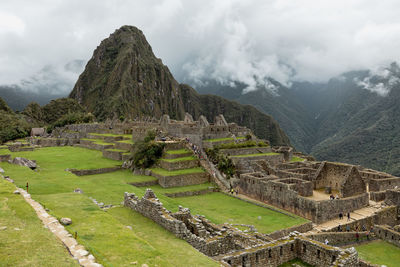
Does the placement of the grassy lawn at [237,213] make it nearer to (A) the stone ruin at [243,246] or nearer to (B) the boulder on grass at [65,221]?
(A) the stone ruin at [243,246]

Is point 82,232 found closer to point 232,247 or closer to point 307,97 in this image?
point 232,247

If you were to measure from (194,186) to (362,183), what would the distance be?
1406 centimetres

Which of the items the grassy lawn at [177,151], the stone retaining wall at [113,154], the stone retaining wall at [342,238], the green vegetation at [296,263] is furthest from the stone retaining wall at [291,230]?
the stone retaining wall at [113,154]

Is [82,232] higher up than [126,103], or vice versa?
[126,103]

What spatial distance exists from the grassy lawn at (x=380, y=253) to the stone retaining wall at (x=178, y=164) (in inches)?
690

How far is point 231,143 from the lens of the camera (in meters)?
34.5

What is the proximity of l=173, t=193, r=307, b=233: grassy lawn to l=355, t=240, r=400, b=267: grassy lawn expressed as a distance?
3.88 m

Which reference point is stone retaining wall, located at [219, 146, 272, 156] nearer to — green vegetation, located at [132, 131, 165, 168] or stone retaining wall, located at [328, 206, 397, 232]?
green vegetation, located at [132, 131, 165, 168]

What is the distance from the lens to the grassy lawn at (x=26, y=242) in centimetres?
552

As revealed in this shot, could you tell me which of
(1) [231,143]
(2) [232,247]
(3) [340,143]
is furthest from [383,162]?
(2) [232,247]

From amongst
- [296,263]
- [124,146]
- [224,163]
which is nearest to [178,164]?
[224,163]

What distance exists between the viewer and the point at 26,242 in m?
6.29

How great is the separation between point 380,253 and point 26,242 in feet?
53.0

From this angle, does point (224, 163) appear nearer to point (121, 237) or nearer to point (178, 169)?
point (178, 169)
